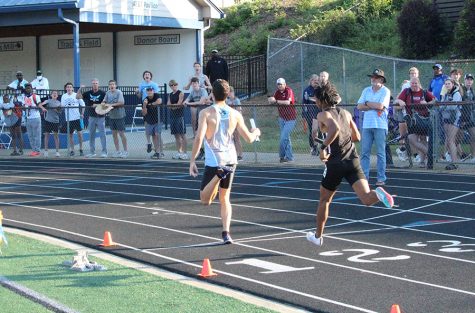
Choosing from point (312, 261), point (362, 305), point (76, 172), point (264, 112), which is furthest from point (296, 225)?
point (264, 112)

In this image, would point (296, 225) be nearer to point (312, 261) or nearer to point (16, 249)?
point (312, 261)

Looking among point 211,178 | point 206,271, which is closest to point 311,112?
point 211,178

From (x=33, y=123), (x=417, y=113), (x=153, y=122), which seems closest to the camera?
(x=417, y=113)

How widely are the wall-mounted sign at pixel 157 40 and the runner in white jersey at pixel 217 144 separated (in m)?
21.5

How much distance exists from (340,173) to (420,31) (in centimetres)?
1987

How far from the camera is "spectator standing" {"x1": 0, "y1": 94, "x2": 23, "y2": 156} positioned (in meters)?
24.0

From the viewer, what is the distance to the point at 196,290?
8.09m

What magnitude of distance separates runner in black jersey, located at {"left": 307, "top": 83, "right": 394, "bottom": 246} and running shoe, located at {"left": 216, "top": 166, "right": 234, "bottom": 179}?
3.81ft

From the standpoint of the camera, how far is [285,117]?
19688 mm

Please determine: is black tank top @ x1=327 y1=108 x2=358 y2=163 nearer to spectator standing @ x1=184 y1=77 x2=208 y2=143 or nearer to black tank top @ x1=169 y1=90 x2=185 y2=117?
spectator standing @ x1=184 y1=77 x2=208 y2=143

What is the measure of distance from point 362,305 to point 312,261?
1.93m

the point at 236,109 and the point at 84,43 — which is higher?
the point at 84,43

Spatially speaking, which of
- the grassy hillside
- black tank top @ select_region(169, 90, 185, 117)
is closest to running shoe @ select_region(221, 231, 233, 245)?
black tank top @ select_region(169, 90, 185, 117)

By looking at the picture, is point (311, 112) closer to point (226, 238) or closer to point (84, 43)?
point (226, 238)
